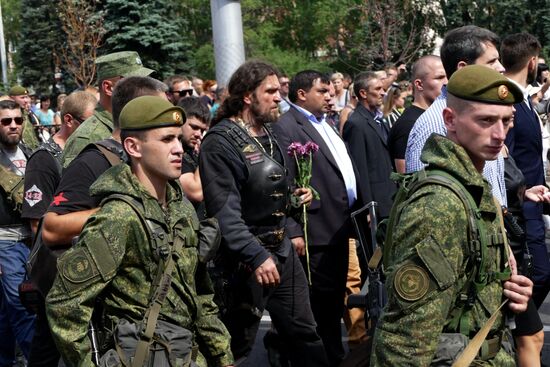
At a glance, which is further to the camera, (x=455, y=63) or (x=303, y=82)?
(x=303, y=82)

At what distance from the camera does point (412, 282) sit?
3348 millimetres

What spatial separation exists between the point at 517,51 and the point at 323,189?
1.53 m

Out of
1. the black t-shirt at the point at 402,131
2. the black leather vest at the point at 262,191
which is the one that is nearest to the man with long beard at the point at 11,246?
the black leather vest at the point at 262,191

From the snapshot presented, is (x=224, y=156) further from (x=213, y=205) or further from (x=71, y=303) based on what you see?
(x=71, y=303)

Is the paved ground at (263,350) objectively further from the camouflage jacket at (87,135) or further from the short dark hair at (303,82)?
the camouflage jacket at (87,135)

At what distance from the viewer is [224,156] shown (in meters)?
5.86

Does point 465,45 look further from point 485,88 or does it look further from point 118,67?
point 118,67

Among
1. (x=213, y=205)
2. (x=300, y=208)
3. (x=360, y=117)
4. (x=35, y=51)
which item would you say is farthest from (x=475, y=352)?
(x=35, y=51)

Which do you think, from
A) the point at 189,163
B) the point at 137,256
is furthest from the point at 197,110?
the point at 137,256

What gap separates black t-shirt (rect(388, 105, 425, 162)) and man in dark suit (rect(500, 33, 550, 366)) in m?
0.73

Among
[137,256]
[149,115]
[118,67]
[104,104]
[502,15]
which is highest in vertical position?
[149,115]

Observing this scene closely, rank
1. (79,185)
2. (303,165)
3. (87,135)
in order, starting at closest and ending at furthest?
(79,185)
(87,135)
(303,165)

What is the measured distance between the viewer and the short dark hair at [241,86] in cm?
613

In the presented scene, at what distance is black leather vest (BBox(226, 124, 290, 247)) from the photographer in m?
5.92
